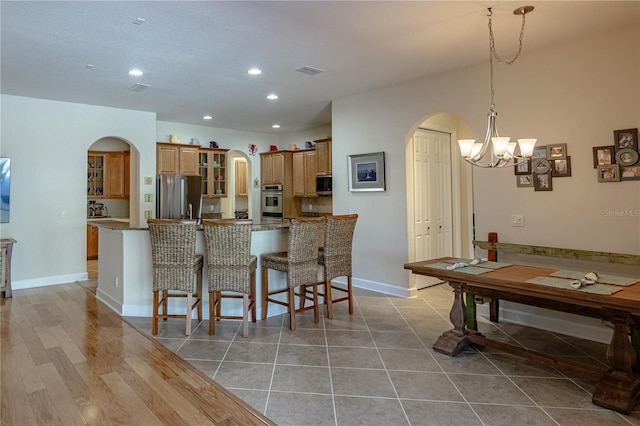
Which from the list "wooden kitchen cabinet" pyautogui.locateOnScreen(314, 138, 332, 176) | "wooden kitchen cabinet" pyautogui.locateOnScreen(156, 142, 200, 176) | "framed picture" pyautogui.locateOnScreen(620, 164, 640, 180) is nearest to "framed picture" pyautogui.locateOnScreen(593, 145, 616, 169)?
"framed picture" pyautogui.locateOnScreen(620, 164, 640, 180)

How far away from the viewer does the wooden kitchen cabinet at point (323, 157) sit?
654 centimetres

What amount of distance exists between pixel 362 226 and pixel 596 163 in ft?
9.12

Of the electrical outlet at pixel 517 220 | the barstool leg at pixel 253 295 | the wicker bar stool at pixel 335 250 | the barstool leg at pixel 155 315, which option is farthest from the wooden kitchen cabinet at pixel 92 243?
the electrical outlet at pixel 517 220

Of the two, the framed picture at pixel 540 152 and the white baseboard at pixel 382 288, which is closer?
the framed picture at pixel 540 152

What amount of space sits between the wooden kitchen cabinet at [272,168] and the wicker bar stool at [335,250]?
146 inches

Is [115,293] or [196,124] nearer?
[115,293]

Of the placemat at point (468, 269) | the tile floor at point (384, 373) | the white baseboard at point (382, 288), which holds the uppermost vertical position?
the placemat at point (468, 269)

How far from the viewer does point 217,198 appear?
805 cm

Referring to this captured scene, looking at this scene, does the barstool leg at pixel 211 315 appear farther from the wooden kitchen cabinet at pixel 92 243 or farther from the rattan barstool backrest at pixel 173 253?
the wooden kitchen cabinet at pixel 92 243

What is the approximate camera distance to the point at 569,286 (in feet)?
7.98

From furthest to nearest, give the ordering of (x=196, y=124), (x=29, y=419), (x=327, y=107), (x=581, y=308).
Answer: (x=196, y=124) → (x=327, y=107) → (x=581, y=308) → (x=29, y=419)

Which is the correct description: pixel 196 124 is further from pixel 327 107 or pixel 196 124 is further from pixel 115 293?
pixel 115 293

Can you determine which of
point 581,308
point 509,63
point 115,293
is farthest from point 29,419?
point 509,63

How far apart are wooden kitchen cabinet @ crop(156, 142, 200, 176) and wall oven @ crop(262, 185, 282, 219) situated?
1.45m
